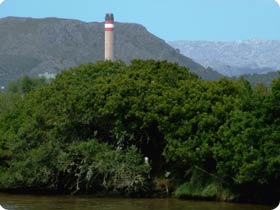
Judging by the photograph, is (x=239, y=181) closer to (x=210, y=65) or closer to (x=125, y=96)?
(x=125, y=96)

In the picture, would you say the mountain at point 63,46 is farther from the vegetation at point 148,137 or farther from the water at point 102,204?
the water at point 102,204

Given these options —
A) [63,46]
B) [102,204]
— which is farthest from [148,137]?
[63,46]

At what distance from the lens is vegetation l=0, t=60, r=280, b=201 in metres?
16.9

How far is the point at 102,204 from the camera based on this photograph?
17.0 metres

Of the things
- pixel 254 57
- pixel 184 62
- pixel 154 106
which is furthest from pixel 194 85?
pixel 184 62

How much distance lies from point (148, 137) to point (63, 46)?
2908 inches

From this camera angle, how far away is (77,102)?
781 inches

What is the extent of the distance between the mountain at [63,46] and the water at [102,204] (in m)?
58.9

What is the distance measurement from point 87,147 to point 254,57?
144ft

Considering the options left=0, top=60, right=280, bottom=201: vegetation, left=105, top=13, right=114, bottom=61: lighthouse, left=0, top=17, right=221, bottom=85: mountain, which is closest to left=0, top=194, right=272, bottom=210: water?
left=0, top=60, right=280, bottom=201: vegetation

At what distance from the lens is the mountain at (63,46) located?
84.2 meters

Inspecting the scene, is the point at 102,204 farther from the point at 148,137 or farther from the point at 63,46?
the point at 63,46

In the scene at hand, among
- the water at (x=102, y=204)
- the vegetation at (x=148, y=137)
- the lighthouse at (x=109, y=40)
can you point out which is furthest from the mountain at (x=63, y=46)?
the water at (x=102, y=204)

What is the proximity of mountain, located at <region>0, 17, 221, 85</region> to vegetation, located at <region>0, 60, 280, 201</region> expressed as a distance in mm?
56450
